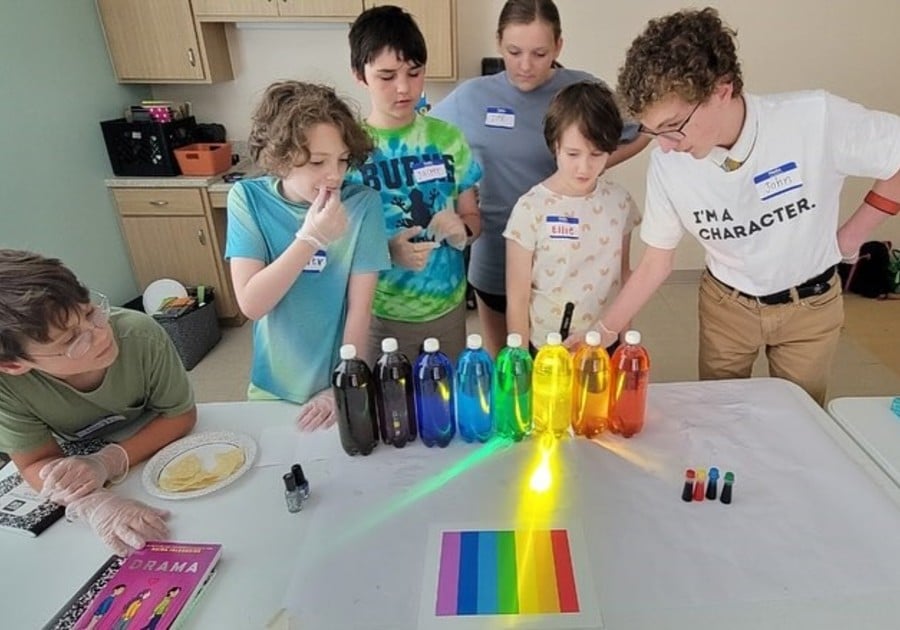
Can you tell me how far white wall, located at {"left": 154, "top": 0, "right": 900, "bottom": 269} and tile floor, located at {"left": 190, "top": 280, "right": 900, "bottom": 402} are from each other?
4.16 ft

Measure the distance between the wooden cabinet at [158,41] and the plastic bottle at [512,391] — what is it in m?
2.81

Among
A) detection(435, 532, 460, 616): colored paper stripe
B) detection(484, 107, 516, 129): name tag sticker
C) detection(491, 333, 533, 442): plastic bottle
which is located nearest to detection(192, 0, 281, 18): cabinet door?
detection(484, 107, 516, 129): name tag sticker

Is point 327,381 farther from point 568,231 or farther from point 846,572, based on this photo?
point 846,572

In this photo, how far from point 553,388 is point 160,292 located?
2723 millimetres

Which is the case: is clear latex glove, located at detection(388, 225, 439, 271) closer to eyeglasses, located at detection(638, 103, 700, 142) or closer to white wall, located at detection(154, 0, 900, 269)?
eyeglasses, located at detection(638, 103, 700, 142)

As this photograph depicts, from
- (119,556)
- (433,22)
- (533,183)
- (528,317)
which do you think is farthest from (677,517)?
(433,22)

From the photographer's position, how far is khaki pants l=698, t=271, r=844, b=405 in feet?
4.39

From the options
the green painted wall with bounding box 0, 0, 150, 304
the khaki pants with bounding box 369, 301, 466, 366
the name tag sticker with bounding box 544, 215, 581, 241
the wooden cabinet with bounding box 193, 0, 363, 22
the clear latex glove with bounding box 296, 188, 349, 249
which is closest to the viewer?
the clear latex glove with bounding box 296, 188, 349, 249

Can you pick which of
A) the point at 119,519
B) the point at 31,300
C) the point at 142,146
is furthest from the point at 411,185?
the point at 142,146

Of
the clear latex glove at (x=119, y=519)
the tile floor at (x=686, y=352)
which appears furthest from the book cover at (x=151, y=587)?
the tile floor at (x=686, y=352)

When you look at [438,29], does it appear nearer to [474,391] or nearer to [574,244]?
[574,244]

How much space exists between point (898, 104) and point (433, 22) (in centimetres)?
271

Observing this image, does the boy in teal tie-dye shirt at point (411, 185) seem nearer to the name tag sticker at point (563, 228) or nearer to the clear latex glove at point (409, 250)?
the clear latex glove at point (409, 250)

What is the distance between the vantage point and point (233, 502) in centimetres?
101
